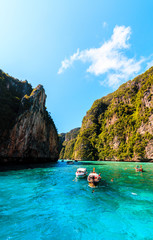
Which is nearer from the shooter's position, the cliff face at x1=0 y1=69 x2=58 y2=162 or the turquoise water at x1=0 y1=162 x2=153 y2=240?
the turquoise water at x1=0 y1=162 x2=153 y2=240

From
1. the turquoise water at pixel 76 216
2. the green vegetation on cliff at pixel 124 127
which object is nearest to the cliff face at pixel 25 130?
the turquoise water at pixel 76 216

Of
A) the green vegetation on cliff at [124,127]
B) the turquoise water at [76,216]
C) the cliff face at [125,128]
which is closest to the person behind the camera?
the turquoise water at [76,216]

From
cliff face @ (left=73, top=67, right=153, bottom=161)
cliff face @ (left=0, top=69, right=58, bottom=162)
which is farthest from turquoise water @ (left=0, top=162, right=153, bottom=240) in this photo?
cliff face @ (left=73, top=67, right=153, bottom=161)

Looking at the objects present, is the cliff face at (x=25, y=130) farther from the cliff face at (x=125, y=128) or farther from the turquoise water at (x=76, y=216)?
the cliff face at (x=125, y=128)

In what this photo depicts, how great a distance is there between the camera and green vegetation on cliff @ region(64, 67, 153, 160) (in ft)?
251

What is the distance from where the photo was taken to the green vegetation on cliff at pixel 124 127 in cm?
7655

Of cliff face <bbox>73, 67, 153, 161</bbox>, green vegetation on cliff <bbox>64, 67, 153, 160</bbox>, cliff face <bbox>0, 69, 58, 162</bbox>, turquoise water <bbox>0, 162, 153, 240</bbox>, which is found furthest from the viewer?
green vegetation on cliff <bbox>64, 67, 153, 160</bbox>

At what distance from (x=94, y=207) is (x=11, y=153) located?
140 feet

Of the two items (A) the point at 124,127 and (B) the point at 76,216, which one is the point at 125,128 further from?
(B) the point at 76,216

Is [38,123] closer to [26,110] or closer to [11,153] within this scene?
[26,110]

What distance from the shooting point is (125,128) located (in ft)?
313

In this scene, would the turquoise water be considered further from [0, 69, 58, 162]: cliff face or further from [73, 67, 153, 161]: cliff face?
[73, 67, 153, 161]: cliff face

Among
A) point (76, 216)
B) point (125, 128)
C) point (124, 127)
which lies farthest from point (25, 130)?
point (124, 127)

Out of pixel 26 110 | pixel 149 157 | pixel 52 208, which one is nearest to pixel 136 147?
Result: pixel 149 157
